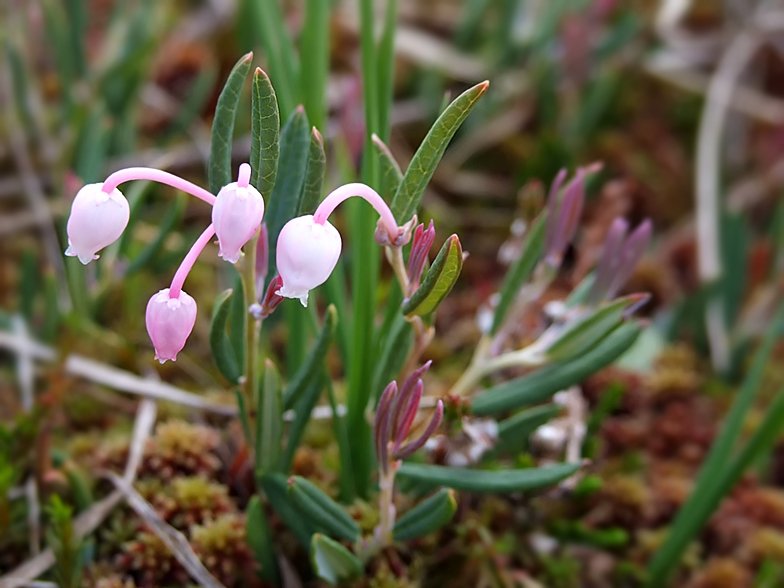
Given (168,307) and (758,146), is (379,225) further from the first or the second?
(758,146)

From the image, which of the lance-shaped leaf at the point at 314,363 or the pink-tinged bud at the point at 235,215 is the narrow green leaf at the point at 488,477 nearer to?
the lance-shaped leaf at the point at 314,363

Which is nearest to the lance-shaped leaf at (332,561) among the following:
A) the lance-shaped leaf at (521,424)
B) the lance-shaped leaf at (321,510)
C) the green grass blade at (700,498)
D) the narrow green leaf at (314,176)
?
the lance-shaped leaf at (321,510)

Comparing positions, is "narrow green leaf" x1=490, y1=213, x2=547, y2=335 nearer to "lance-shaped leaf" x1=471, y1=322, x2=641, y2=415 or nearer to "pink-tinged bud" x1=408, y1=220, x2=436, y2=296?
"lance-shaped leaf" x1=471, y1=322, x2=641, y2=415

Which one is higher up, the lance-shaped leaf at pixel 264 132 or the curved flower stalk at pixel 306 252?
the lance-shaped leaf at pixel 264 132

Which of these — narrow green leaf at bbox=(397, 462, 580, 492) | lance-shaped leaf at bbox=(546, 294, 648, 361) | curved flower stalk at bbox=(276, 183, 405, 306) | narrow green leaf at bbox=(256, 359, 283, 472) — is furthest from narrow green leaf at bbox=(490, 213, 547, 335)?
curved flower stalk at bbox=(276, 183, 405, 306)

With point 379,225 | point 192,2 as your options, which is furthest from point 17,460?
point 192,2
